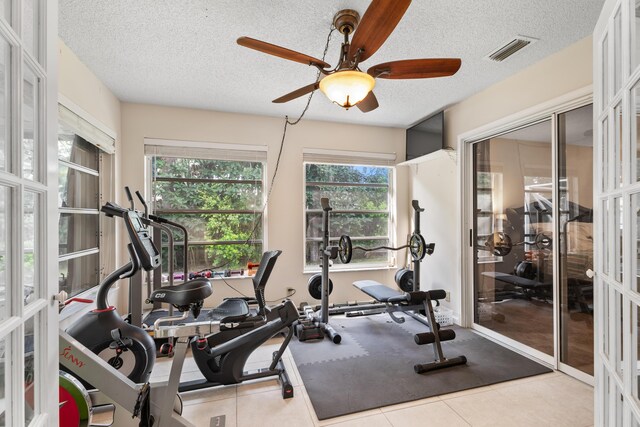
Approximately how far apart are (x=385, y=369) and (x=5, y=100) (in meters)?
2.69

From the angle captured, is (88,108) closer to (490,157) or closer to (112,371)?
(112,371)

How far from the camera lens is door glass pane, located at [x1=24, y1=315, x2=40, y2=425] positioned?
2.46ft

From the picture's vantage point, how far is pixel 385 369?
95.3 inches

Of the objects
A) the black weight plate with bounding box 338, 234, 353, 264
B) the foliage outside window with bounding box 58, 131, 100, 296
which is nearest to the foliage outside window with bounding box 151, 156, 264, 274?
the foliage outside window with bounding box 58, 131, 100, 296

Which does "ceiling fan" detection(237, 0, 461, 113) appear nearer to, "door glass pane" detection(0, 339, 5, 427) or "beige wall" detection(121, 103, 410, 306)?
"door glass pane" detection(0, 339, 5, 427)

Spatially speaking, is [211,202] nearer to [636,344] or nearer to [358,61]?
[358,61]

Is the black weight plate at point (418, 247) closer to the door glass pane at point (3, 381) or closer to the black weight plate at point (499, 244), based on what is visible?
the black weight plate at point (499, 244)

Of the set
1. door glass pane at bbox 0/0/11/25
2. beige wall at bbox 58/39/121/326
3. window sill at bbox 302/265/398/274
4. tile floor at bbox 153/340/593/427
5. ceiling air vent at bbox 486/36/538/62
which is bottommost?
tile floor at bbox 153/340/593/427

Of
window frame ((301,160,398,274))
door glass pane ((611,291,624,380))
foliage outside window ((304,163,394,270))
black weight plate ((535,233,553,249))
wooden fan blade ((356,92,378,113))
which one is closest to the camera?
door glass pane ((611,291,624,380))

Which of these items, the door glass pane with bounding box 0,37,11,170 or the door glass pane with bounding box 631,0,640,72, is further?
the door glass pane with bounding box 631,0,640,72

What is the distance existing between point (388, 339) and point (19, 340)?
292 centimetres

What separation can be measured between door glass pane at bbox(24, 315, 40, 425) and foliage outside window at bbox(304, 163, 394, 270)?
3303 mm

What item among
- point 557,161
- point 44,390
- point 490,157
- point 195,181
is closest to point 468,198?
point 490,157

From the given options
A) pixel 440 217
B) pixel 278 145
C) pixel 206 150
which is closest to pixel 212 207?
pixel 206 150
